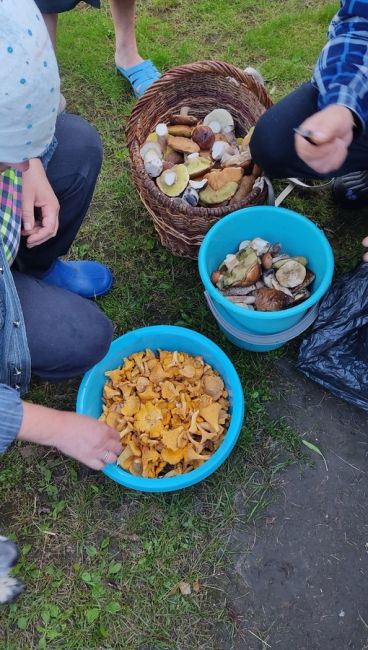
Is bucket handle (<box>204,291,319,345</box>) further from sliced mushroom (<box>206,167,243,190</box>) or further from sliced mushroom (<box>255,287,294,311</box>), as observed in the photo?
sliced mushroom (<box>206,167,243,190</box>)

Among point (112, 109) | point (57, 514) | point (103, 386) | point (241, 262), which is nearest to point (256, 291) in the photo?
point (241, 262)

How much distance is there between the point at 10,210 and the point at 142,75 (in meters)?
1.23

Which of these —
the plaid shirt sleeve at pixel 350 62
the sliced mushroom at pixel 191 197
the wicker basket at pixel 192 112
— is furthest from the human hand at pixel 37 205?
the plaid shirt sleeve at pixel 350 62

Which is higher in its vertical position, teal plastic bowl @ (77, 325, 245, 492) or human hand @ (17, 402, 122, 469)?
human hand @ (17, 402, 122, 469)

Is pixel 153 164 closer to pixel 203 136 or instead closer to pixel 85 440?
pixel 203 136

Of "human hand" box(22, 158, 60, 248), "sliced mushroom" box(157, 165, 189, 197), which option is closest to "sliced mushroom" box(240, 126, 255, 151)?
"sliced mushroom" box(157, 165, 189, 197)

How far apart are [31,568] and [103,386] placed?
21.8 inches

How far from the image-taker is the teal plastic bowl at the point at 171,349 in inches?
54.9

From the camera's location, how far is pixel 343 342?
163 centimetres

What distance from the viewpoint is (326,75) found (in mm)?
1402

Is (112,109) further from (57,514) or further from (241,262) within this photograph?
(57,514)

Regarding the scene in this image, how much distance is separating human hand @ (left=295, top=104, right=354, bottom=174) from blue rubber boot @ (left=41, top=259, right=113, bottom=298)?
844 millimetres

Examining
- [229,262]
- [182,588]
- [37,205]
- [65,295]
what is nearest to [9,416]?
[65,295]

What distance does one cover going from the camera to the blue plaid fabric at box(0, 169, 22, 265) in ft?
4.26
